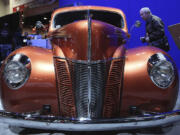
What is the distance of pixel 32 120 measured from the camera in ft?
4.66

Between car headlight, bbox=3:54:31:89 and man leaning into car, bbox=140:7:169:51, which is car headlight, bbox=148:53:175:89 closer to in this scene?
car headlight, bbox=3:54:31:89

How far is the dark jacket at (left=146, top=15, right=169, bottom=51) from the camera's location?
11.5 feet

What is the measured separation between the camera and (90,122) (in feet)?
4.45

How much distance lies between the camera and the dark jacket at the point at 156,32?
3516 mm

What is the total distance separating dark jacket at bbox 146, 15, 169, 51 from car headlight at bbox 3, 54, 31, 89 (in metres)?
2.53

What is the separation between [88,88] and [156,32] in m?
2.36

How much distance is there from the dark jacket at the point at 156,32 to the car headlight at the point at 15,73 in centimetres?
253

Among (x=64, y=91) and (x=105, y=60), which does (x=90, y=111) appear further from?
(x=105, y=60)

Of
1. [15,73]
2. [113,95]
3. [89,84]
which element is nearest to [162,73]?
[113,95]

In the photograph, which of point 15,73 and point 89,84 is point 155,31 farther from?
point 15,73

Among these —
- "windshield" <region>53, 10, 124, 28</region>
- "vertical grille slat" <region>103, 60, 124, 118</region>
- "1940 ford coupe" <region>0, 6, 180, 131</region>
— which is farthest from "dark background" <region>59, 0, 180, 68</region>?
"vertical grille slat" <region>103, 60, 124, 118</region>

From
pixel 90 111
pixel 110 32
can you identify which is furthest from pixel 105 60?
pixel 90 111

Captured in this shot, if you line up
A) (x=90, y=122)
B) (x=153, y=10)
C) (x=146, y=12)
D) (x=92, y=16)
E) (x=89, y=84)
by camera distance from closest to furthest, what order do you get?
(x=90, y=122), (x=89, y=84), (x=92, y=16), (x=146, y=12), (x=153, y=10)

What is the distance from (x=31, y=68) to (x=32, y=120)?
18.8 inches
